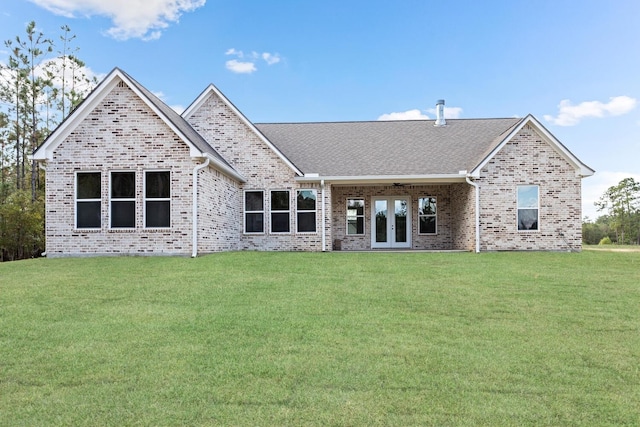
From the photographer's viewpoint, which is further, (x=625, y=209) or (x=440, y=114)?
(x=625, y=209)

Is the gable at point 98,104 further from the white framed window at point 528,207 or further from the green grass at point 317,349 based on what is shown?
the white framed window at point 528,207

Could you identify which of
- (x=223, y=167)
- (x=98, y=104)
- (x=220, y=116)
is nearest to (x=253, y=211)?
(x=223, y=167)

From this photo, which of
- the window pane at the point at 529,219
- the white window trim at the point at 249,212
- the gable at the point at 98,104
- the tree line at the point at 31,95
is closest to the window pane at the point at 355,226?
the white window trim at the point at 249,212

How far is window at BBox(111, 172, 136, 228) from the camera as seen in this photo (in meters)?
13.9

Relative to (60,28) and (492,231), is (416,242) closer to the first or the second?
(492,231)

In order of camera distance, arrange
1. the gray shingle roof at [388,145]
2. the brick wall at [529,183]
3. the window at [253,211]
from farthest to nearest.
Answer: the gray shingle roof at [388,145], the window at [253,211], the brick wall at [529,183]

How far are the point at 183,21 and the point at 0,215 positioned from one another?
1301 centimetres

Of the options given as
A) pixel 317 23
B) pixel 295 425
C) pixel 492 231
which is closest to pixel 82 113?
pixel 317 23

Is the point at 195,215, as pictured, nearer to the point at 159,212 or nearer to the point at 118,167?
the point at 159,212

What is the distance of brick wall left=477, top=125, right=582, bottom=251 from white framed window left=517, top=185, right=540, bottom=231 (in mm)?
136

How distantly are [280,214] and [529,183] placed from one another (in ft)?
30.4

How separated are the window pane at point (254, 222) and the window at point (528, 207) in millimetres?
9622

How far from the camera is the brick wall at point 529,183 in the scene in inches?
672

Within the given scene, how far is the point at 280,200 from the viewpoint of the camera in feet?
58.7
